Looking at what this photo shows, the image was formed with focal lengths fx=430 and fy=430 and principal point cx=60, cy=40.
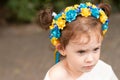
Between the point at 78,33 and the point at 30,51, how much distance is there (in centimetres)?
263

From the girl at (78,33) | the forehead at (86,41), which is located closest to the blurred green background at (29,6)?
the girl at (78,33)

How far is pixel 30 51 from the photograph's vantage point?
5.49 m

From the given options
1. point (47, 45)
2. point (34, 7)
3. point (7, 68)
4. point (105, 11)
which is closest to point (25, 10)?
point (34, 7)

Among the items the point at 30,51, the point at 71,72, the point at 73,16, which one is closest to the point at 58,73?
the point at 71,72

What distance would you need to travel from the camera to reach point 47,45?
5562 mm

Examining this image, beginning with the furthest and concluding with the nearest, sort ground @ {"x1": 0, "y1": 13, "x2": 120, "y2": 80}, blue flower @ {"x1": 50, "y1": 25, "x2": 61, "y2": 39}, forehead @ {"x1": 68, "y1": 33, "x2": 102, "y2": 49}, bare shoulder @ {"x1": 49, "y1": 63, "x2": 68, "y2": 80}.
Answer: ground @ {"x1": 0, "y1": 13, "x2": 120, "y2": 80}, bare shoulder @ {"x1": 49, "y1": 63, "x2": 68, "y2": 80}, blue flower @ {"x1": 50, "y1": 25, "x2": 61, "y2": 39}, forehead @ {"x1": 68, "y1": 33, "x2": 102, "y2": 49}

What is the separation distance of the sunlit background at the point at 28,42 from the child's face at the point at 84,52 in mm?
1559

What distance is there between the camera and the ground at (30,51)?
4.99 metres

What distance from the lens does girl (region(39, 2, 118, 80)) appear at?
2920 mm

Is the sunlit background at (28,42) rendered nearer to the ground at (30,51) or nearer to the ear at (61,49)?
the ground at (30,51)

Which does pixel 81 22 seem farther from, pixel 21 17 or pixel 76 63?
pixel 21 17

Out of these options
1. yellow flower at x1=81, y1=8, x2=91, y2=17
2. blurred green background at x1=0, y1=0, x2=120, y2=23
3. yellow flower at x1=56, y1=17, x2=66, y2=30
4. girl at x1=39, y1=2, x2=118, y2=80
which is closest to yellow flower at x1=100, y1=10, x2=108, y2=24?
girl at x1=39, y1=2, x2=118, y2=80

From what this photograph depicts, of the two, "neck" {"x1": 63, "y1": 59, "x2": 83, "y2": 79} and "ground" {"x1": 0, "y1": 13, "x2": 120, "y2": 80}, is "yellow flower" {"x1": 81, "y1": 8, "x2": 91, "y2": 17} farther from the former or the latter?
"ground" {"x1": 0, "y1": 13, "x2": 120, "y2": 80}

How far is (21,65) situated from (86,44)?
240cm
